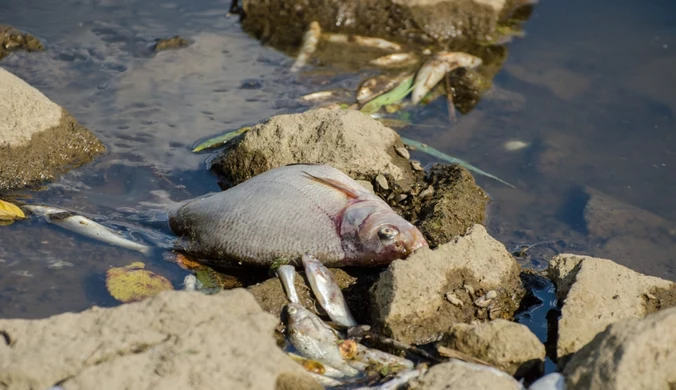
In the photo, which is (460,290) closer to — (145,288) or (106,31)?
(145,288)

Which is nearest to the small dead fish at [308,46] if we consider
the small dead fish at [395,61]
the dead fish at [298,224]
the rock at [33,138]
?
the small dead fish at [395,61]

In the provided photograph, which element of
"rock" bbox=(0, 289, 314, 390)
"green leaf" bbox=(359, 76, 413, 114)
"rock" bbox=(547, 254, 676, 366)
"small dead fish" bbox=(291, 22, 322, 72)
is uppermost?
"rock" bbox=(0, 289, 314, 390)

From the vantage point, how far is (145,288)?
5.27m

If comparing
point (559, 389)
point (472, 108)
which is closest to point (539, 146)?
point (472, 108)

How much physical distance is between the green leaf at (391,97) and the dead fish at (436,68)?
0.23ft

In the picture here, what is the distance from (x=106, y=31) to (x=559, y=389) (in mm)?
6851

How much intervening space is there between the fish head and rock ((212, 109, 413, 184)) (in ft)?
3.35

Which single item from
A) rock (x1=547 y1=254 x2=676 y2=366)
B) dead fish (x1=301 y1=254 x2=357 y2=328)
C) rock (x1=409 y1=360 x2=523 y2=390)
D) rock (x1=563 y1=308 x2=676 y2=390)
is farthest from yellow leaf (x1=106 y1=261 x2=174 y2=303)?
rock (x1=563 y1=308 x2=676 y2=390)

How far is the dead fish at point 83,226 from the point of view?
5.77 metres

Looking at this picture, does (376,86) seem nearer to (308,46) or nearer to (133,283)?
(308,46)

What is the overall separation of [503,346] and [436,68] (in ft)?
15.7

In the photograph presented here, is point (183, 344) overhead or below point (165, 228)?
overhead

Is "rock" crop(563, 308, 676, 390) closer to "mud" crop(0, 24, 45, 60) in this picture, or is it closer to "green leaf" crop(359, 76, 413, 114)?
"green leaf" crop(359, 76, 413, 114)

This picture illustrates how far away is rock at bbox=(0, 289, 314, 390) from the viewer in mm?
3730
